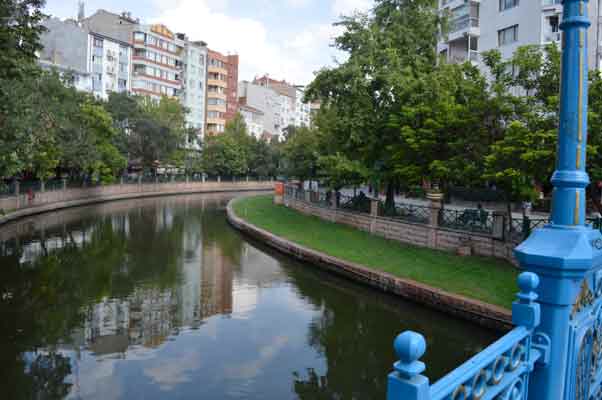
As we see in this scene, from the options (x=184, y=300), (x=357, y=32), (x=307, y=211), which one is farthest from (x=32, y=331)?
(x=307, y=211)

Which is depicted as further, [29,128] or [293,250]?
[293,250]

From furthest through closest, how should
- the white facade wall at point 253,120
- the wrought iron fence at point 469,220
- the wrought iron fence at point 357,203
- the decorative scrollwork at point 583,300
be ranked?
1. the white facade wall at point 253,120
2. the wrought iron fence at point 357,203
3. the wrought iron fence at point 469,220
4. the decorative scrollwork at point 583,300

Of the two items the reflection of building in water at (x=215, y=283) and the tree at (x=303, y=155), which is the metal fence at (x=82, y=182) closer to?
the reflection of building in water at (x=215, y=283)

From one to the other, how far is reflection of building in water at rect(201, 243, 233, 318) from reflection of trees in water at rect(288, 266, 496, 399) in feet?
8.51

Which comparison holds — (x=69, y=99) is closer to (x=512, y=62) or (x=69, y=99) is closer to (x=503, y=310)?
(x=512, y=62)

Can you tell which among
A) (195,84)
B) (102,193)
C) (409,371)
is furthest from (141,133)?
(409,371)

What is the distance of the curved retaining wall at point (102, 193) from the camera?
33562 mm

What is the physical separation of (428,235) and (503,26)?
20508 millimetres

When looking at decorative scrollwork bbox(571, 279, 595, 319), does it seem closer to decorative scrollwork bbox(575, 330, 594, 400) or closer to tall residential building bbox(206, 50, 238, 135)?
decorative scrollwork bbox(575, 330, 594, 400)

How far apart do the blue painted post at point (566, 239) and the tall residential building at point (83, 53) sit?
208 feet

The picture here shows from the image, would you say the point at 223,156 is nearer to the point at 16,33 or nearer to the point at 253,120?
the point at 253,120

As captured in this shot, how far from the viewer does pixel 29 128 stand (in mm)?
15727

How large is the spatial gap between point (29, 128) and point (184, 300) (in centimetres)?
696

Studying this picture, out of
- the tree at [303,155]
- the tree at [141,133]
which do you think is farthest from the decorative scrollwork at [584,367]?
the tree at [141,133]
